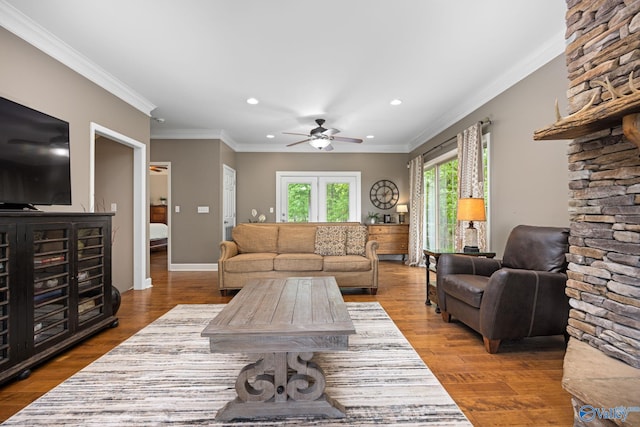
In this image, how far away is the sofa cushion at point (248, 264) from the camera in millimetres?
4008

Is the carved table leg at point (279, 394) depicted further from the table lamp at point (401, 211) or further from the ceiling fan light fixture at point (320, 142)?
the table lamp at point (401, 211)

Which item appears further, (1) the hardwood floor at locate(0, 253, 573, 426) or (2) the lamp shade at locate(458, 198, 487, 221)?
(2) the lamp shade at locate(458, 198, 487, 221)

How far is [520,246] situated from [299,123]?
12.7ft

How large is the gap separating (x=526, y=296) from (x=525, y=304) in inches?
2.4

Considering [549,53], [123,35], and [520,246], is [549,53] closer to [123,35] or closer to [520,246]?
[520,246]

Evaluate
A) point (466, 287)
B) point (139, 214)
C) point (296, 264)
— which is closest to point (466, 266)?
point (466, 287)

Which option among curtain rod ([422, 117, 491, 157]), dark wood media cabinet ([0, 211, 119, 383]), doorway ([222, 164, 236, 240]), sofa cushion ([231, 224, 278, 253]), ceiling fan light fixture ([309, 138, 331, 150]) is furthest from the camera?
doorway ([222, 164, 236, 240])

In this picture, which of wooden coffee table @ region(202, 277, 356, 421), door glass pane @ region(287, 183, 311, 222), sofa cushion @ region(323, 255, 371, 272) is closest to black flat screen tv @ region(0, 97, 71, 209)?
wooden coffee table @ region(202, 277, 356, 421)

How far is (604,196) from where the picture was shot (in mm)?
1610

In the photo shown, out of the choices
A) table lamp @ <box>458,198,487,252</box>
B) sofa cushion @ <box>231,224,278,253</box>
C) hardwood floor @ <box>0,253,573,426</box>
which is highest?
table lamp @ <box>458,198,487,252</box>

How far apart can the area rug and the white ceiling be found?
2.62m

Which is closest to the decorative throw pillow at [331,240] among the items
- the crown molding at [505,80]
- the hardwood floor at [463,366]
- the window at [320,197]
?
the hardwood floor at [463,366]

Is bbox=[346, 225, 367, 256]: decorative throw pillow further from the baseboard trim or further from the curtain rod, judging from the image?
the baseboard trim

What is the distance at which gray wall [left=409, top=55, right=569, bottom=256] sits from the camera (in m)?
2.81
